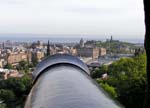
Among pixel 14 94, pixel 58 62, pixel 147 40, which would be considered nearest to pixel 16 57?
pixel 14 94

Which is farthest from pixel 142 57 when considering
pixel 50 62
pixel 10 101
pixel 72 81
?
pixel 72 81

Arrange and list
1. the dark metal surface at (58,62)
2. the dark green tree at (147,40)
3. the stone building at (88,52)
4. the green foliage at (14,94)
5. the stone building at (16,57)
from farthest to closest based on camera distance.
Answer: the stone building at (88,52) < the stone building at (16,57) < the green foliage at (14,94) < the dark metal surface at (58,62) < the dark green tree at (147,40)

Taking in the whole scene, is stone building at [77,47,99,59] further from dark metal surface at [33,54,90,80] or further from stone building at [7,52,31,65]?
dark metal surface at [33,54,90,80]

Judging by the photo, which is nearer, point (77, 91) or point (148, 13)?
point (148, 13)

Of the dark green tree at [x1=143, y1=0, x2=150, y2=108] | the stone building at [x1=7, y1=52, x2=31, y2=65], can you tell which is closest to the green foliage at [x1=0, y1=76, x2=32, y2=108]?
the dark green tree at [x1=143, y1=0, x2=150, y2=108]

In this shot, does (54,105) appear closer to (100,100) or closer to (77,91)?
(100,100)

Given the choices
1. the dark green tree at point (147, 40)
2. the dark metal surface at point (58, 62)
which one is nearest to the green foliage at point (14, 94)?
the dark metal surface at point (58, 62)

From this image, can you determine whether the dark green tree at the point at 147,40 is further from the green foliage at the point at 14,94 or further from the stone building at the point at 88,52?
the stone building at the point at 88,52

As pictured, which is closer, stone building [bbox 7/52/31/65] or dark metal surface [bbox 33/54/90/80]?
dark metal surface [bbox 33/54/90/80]

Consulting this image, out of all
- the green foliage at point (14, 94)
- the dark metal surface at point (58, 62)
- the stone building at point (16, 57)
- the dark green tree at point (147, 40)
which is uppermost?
the dark green tree at point (147, 40)

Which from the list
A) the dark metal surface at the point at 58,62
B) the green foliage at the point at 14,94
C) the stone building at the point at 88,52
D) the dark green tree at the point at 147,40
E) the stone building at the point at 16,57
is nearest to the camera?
the dark green tree at the point at 147,40

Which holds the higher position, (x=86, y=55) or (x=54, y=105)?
(x=54, y=105)
